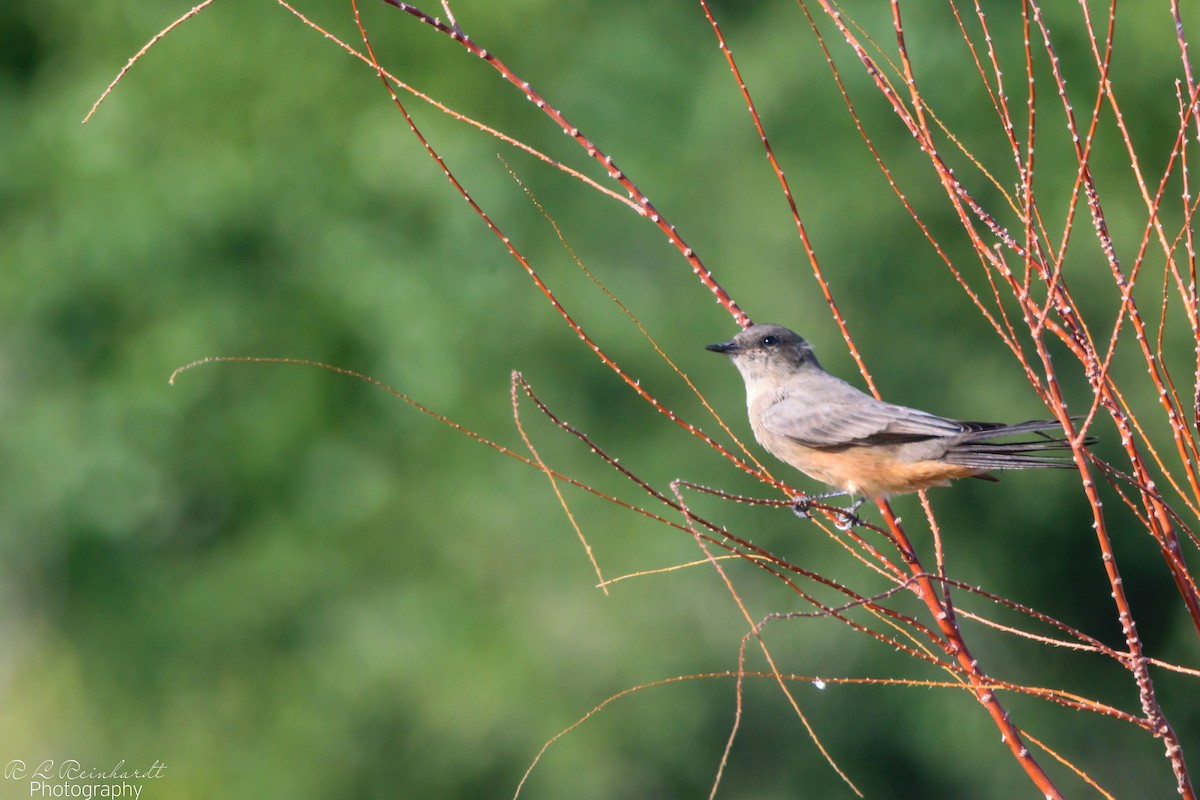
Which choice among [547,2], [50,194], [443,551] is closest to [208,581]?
[443,551]

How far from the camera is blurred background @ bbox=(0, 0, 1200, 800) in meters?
9.23

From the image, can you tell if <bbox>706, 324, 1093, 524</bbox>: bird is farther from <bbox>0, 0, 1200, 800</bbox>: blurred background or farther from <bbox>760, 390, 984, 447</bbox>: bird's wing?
<bbox>0, 0, 1200, 800</bbox>: blurred background

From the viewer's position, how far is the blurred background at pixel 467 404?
9.23 m

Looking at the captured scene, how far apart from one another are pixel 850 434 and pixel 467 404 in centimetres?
582

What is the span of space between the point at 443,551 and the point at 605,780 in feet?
6.40

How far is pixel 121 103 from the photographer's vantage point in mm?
10469

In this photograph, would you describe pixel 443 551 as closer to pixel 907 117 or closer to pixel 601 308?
pixel 601 308

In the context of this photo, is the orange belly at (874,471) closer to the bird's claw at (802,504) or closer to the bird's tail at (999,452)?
the bird's tail at (999,452)

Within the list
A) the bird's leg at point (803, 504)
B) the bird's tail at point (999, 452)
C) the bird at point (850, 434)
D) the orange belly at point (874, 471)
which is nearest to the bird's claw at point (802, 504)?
the bird's leg at point (803, 504)

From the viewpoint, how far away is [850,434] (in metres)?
4.23

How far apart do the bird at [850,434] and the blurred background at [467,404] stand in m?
3.47

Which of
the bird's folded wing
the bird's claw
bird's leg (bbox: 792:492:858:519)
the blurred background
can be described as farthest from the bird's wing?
the blurred background

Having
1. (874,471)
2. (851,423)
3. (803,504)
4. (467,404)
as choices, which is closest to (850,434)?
(851,423)

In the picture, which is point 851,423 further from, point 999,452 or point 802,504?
point 802,504
